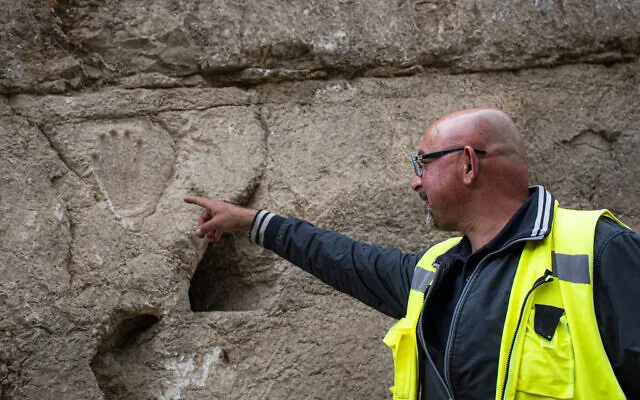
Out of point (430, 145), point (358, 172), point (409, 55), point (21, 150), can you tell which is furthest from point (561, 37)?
point (21, 150)

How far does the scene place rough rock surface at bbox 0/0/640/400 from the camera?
1740 millimetres

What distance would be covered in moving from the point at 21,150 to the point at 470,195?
1.03 m

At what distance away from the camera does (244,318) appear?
1832 mm

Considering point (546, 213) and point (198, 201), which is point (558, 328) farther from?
point (198, 201)

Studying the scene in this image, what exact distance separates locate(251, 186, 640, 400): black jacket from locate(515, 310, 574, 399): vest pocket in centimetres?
5

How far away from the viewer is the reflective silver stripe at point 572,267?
115 cm

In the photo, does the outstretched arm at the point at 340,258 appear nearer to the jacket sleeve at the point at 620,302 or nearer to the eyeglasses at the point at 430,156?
the eyeglasses at the point at 430,156

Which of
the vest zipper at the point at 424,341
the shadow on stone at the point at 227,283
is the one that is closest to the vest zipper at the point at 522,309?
the vest zipper at the point at 424,341

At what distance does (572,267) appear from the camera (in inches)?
46.0

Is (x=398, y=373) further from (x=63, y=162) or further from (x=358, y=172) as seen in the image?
(x=63, y=162)

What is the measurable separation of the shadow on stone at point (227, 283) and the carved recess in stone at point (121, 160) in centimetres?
22

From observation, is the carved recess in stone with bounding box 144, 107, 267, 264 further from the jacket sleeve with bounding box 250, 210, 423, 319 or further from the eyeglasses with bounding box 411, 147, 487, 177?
the eyeglasses with bounding box 411, 147, 487, 177

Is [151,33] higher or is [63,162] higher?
[151,33]

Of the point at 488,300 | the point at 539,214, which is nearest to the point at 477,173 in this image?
the point at 539,214
